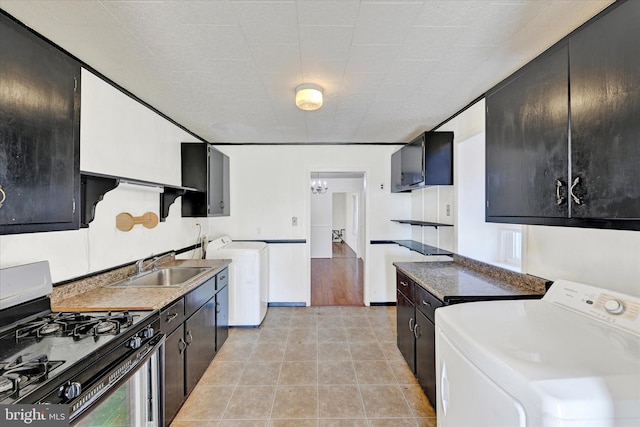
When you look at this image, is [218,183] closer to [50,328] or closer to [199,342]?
[199,342]

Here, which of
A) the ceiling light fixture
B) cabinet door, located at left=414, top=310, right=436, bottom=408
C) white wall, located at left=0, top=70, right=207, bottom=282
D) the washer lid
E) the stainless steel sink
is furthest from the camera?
the stainless steel sink

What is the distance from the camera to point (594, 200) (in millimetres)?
1148

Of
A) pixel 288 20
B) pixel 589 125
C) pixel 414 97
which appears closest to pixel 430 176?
pixel 414 97

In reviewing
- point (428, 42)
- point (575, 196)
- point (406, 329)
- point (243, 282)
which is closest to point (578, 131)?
point (575, 196)

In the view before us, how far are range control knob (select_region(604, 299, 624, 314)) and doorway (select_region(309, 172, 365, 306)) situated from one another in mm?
3242

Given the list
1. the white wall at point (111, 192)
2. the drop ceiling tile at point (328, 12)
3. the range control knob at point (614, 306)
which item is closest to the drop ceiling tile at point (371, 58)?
the drop ceiling tile at point (328, 12)

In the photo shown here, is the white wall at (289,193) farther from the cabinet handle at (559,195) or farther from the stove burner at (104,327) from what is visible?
the cabinet handle at (559,195)

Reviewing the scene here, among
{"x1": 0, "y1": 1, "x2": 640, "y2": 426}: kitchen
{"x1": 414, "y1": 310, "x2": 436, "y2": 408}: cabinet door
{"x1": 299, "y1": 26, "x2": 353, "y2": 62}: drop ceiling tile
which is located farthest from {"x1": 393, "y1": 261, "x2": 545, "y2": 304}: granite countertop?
{"x1": 299, "y1": 26, "x2": 353, "y2": 62}: drop ceiling tile

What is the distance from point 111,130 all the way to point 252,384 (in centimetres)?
224

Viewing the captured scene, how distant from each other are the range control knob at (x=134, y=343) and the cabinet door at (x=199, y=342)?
2.42 ft

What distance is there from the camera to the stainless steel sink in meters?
2.37

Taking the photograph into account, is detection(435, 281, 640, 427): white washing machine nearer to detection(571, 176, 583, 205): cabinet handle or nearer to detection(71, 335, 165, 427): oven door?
detection(571, 176, 583, 205): cabinet handle

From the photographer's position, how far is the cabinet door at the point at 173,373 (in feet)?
6.06

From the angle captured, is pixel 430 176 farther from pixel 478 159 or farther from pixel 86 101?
pixel 86 101
